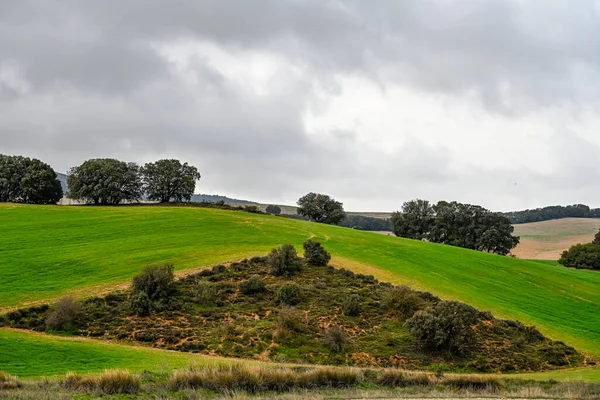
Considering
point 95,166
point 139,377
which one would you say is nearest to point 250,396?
point 139,377

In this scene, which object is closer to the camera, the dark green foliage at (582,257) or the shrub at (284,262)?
the shrub at (284,262)

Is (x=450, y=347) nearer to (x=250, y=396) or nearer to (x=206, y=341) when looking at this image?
(x=206, y=341)

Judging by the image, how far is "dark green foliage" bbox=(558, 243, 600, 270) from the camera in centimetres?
9769

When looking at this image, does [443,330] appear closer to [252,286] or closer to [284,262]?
[252,286]

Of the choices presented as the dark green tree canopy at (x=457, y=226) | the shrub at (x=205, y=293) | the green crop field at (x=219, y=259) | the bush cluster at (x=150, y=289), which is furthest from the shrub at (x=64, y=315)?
the dark green tree canopy at (x=457, y=226)

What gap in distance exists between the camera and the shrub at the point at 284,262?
39500 mm

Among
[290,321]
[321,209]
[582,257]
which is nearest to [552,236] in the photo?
[582,257]

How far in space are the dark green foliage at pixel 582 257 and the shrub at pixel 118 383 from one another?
104078 mm

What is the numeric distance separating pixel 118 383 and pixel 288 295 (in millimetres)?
18307

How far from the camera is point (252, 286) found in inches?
1377

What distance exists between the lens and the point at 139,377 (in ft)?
55.4

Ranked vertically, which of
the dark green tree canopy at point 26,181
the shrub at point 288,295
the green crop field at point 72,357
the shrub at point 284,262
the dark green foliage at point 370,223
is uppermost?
the dark green tree canopy at point 26,181

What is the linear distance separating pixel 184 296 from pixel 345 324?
11765mm

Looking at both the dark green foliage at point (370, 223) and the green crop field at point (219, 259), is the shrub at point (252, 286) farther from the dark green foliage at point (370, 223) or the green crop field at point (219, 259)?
the dark green foliage at point (370, 223)
